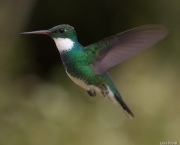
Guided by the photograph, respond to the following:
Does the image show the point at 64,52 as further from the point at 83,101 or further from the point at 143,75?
the point at 143,75

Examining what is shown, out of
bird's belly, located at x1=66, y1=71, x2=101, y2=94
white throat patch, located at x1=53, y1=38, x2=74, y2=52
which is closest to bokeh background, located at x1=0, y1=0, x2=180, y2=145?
bird's belly, located at x1=66, y1=71, x2=101, y2=94

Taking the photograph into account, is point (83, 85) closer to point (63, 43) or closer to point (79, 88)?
point (63, 43)

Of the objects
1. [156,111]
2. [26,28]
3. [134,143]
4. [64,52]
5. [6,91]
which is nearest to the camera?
[64,52]

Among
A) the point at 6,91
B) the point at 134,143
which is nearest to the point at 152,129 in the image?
the point at 134,143

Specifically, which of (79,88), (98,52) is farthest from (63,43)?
(79,88)

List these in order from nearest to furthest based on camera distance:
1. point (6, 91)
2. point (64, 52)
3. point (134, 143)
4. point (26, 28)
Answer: point (64, 52) → point (134, 143) → point (6, 91) → point (26, 28)

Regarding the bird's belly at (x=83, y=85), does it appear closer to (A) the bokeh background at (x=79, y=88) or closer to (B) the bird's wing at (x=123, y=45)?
(B) the bird's wing at (x=123, y=45)
